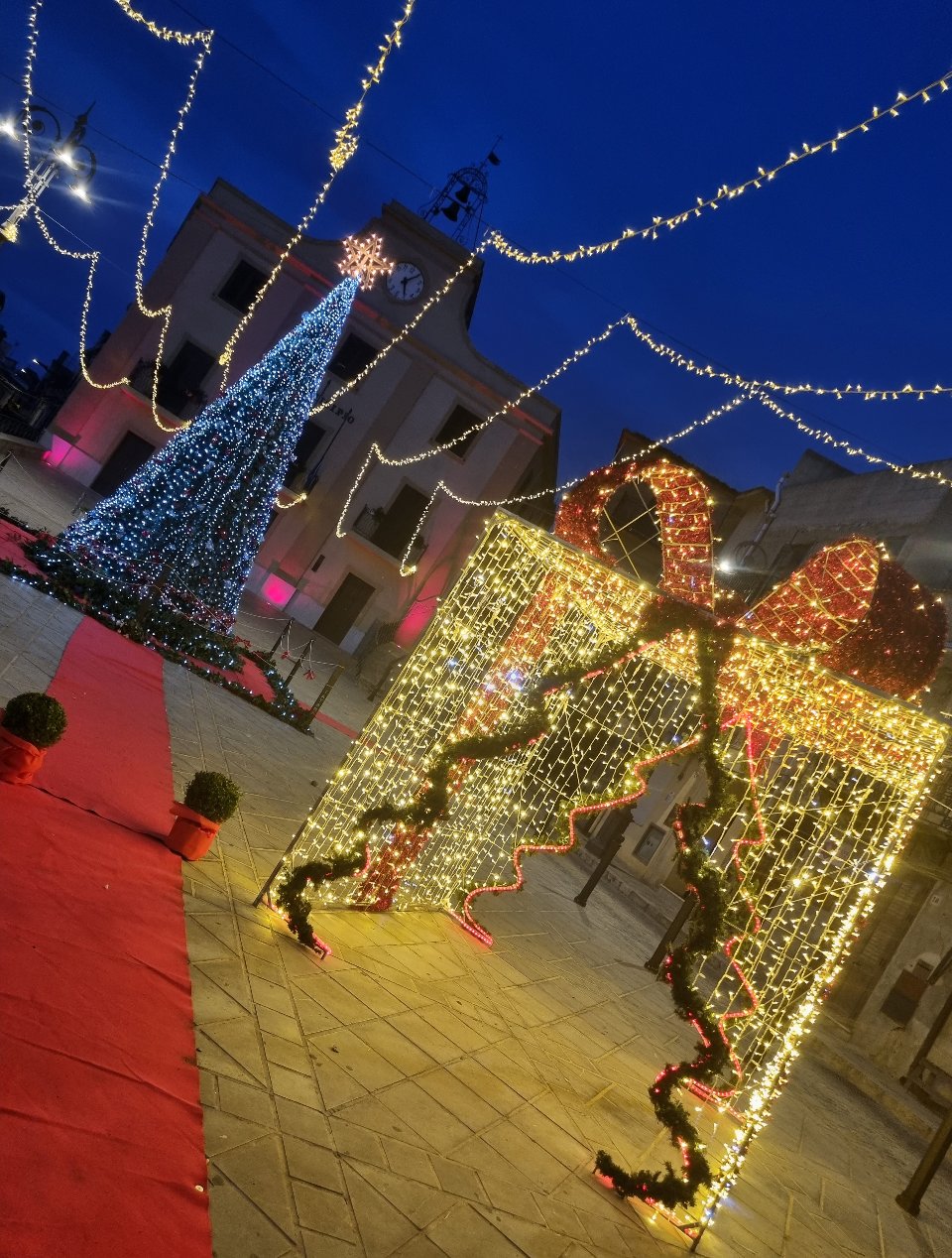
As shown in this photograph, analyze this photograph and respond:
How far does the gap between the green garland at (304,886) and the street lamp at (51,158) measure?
1191 cm

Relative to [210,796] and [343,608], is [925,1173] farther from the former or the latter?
[343,608]

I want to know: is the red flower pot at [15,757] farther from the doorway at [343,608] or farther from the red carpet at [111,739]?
the doorway at [343,608]

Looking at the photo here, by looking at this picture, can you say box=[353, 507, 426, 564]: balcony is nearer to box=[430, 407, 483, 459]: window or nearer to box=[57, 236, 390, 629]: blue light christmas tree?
box=[430, 407, 483, 459]: window

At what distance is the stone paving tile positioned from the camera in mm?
3127

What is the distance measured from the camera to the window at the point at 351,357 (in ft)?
81.7

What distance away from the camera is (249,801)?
7.47 m

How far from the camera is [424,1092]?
424 centimetres

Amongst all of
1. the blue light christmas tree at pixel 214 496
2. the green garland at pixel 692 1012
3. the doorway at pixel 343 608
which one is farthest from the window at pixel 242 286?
the green garland at pixel 692 1012

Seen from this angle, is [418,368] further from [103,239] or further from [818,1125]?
[103,239]

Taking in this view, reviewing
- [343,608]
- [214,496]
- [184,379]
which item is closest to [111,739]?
[214,496]

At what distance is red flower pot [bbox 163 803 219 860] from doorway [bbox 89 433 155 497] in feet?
70.0

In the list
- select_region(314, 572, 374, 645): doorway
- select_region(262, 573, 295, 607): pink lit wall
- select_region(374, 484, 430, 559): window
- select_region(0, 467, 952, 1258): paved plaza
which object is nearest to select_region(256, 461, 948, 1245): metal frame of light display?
select_region(0, 467, 952, 1258): paved plaza

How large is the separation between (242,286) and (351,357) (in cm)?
398

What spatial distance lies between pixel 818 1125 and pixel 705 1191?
4.75 metres
